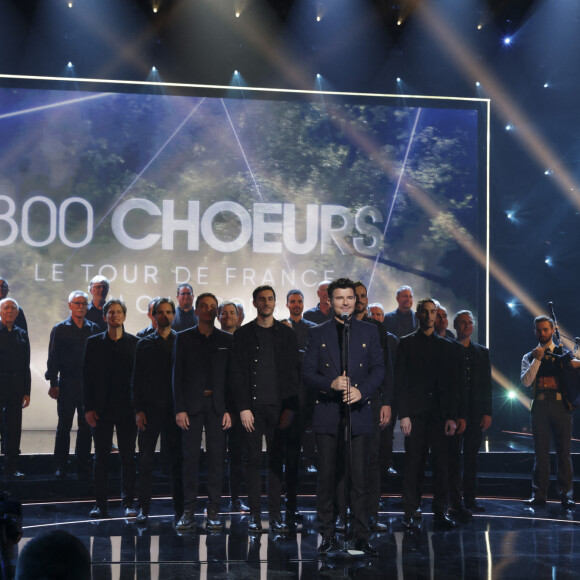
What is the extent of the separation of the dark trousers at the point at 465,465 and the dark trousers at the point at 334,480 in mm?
1504

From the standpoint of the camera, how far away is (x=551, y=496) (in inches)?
267

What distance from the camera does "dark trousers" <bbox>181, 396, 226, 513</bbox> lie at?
5.35 meters

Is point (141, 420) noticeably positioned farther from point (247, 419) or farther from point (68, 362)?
point (68, 362)

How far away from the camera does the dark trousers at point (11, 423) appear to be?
21.6 ft

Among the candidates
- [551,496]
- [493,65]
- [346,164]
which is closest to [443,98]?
[493,65]

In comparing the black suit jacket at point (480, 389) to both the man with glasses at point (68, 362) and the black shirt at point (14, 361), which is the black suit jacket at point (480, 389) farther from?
the black shirt at point (14, 361)

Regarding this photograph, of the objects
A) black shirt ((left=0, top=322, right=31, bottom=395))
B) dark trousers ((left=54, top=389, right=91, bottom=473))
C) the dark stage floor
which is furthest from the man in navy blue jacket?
black shirt ((left=0, top=322, right=31, bottom=395))

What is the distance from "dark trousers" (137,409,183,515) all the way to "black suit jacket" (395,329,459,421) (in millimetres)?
1582

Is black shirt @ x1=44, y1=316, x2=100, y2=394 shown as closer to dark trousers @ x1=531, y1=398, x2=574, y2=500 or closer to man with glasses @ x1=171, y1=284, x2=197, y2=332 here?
man with glasses @ x1=171, y1=284, x2=197, y2=332

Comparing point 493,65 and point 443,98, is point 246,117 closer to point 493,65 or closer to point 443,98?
point 443,98

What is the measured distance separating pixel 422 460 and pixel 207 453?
4.89 ft

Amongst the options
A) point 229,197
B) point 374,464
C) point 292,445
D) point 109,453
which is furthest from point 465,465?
point 229,197

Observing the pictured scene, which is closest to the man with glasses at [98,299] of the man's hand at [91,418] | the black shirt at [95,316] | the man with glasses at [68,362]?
the black shirt at [95,316]

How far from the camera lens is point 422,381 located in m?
5.49
